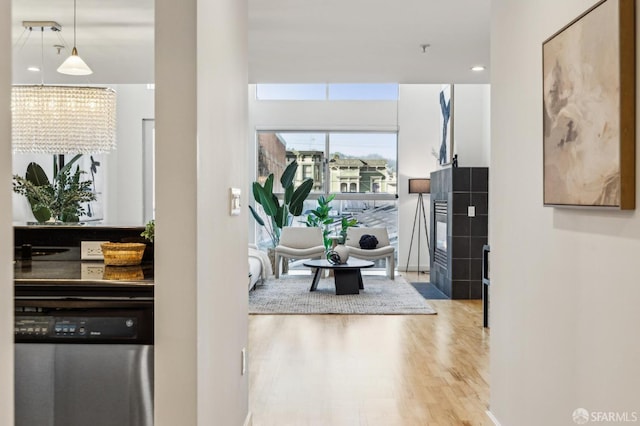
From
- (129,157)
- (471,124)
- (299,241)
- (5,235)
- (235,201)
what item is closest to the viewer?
(5,235)

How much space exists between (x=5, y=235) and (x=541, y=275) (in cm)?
202

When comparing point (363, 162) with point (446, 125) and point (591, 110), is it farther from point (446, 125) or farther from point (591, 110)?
point (591, 110)

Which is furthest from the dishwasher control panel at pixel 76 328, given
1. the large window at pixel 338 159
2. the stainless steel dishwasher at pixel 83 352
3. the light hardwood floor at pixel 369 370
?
the large window at pixel 338 159

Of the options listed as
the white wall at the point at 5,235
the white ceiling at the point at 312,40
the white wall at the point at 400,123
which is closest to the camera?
the white wall at the point at 5,235

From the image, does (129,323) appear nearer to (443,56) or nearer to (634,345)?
(634,345)

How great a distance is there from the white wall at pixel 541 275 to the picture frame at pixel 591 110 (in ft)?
0.23

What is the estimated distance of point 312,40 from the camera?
4648 mm

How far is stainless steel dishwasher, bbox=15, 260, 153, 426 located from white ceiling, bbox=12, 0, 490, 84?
7.89ft

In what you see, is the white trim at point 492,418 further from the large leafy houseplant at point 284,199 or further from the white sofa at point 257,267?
the large leafy houseplant at point 284,199

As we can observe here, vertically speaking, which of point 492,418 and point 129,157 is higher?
point 129,157

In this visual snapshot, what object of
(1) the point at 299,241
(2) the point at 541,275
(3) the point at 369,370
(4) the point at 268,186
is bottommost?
(3) the point at 369,370

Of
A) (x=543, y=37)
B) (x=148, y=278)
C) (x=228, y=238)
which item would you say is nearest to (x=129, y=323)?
(x=148, y=278)

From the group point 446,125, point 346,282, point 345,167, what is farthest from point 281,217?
point 446,125

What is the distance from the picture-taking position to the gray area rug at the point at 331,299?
20.6ft
